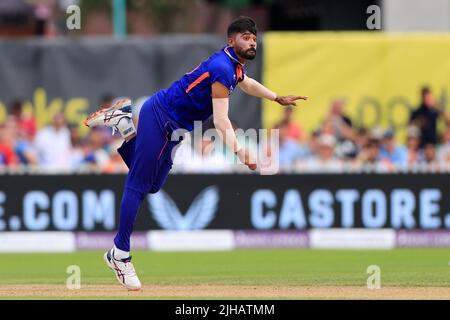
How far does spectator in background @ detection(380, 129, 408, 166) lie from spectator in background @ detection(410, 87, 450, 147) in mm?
846

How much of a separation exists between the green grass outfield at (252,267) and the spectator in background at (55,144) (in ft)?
9.48

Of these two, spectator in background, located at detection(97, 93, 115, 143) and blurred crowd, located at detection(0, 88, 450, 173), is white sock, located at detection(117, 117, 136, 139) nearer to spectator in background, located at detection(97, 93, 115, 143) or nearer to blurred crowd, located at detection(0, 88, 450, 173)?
blurred crowd, located at detection(0, 88, 450, 173)

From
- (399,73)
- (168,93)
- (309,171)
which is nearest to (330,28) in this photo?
(399,73)

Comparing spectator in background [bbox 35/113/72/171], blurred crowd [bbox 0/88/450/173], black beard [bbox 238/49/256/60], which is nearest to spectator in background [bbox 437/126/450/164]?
blurred crowd [bbox 0/88/450/173]

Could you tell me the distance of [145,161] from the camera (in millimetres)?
11125

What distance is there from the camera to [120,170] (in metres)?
18.2

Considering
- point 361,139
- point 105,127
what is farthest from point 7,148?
point 361,139

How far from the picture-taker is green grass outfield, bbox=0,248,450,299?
12.7 m

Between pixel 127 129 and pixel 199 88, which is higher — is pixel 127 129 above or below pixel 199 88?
below

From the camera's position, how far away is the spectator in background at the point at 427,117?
20.1m

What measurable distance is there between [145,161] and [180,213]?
6.82 m

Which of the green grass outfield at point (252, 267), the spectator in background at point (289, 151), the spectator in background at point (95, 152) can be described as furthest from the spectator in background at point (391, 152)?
the spectator in background at point (95, 152)

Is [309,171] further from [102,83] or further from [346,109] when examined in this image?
[102,83]

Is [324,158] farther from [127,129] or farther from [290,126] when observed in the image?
[127,129]
